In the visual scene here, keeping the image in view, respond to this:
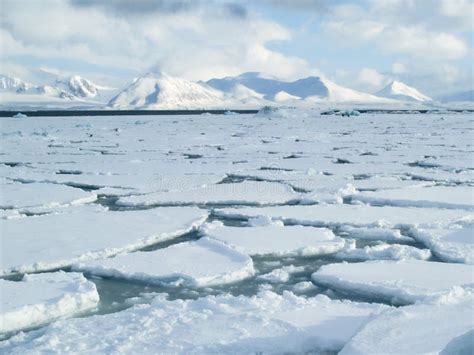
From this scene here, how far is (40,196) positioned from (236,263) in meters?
3.75

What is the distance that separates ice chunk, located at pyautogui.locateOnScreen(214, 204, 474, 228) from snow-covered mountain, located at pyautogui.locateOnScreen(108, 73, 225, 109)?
495 feet

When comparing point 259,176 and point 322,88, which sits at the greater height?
point 322,88

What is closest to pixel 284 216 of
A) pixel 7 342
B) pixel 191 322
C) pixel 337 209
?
pixel 337 209

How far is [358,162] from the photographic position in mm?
10883

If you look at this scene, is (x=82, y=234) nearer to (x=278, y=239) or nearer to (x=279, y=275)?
(x=278, y=239)

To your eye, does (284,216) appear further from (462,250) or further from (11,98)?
(11,98)

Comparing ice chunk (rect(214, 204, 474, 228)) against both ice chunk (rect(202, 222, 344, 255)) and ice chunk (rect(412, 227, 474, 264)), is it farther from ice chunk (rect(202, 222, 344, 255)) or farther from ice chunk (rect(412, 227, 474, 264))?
ice chunk (rect(202, 222, 344, 255))

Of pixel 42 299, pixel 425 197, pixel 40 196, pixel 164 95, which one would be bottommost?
pixel 42 299

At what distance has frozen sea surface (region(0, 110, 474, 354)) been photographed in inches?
114

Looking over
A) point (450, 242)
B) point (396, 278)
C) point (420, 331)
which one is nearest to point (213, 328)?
point (420, 331)

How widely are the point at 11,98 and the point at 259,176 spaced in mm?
173121

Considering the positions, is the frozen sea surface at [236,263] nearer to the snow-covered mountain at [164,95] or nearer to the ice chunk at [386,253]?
the ice chunk at [386,253]

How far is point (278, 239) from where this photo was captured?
195 inches

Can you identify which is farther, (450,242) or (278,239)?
(278,239)
